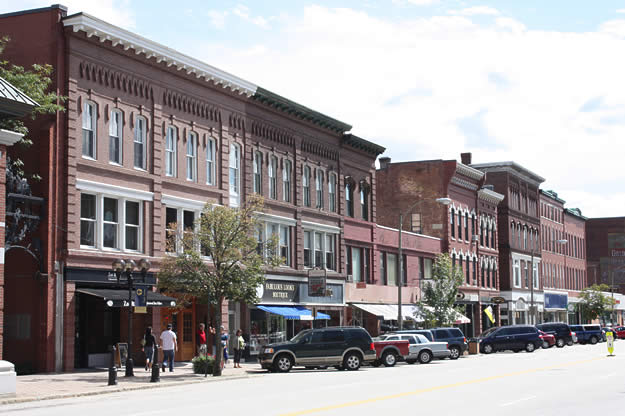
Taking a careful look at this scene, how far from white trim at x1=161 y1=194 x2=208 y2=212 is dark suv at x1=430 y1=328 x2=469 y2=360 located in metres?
14.6

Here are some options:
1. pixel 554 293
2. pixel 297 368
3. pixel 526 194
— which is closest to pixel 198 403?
pixel 297 368

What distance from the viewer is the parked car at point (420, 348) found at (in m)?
40.8

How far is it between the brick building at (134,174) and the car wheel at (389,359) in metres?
6.28

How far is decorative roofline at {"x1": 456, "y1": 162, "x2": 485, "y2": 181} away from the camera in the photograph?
68.4 meters

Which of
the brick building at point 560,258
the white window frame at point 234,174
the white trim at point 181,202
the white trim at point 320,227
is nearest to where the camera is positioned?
the white trim at point 181,202

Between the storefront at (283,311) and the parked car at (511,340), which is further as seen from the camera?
the parked car at (511,340)

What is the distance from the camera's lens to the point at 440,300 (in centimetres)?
5688

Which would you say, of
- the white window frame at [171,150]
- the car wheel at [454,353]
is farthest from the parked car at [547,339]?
the white window frame at [171,150]

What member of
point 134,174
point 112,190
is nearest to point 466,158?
point 134,174

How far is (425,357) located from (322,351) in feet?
26.5

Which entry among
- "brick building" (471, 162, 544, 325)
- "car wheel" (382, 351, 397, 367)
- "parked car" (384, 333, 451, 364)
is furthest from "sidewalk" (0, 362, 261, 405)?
"brick building" (471, 162, 544, 325)

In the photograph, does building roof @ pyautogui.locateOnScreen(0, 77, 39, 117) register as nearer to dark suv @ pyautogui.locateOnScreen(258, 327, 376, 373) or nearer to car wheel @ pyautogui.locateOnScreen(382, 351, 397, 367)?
dark suv @ pyautogui.locateOnScreen(258, 327, 376, 373)

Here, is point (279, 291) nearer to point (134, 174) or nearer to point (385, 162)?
point (134, 174)

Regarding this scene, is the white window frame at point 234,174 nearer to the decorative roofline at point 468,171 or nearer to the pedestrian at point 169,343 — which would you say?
the pedestrian at point 169,343
